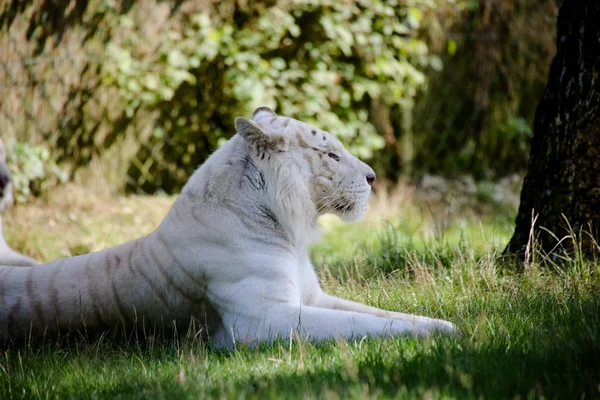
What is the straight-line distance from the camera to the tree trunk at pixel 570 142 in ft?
12.9

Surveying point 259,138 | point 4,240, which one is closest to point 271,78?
point 4,240

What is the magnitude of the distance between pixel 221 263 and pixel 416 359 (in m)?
1.19

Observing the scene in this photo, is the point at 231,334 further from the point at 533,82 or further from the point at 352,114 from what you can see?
the point at 533,82

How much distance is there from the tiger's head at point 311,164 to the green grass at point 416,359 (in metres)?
0.60

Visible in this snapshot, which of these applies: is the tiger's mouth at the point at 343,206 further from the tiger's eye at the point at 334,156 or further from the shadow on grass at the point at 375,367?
the shadow on grass at the point at 375,367

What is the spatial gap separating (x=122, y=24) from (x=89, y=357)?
5.32 m

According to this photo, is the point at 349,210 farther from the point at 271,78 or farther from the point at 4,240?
the point at 271,78

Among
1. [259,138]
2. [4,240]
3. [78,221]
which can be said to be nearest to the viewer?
[259,138]

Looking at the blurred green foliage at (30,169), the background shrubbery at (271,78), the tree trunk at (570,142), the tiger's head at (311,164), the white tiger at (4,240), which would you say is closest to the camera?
the tiger's head at (311,164)

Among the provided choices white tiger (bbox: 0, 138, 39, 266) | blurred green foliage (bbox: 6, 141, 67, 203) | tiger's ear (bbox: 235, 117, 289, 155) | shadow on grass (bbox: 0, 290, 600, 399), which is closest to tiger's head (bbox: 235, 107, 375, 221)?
tiger's ear (bbox: 235, 117, 289, 155)

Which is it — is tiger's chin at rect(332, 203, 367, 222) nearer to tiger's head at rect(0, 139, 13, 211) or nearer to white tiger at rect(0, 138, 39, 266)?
white tiger at rect(0, 138, 39, 266)

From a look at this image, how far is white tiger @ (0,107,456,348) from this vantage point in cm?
337

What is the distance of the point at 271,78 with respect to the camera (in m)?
8.22

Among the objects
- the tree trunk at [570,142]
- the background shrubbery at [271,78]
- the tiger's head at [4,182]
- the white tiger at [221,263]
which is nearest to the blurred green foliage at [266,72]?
the background shrubbery at [271,78]
